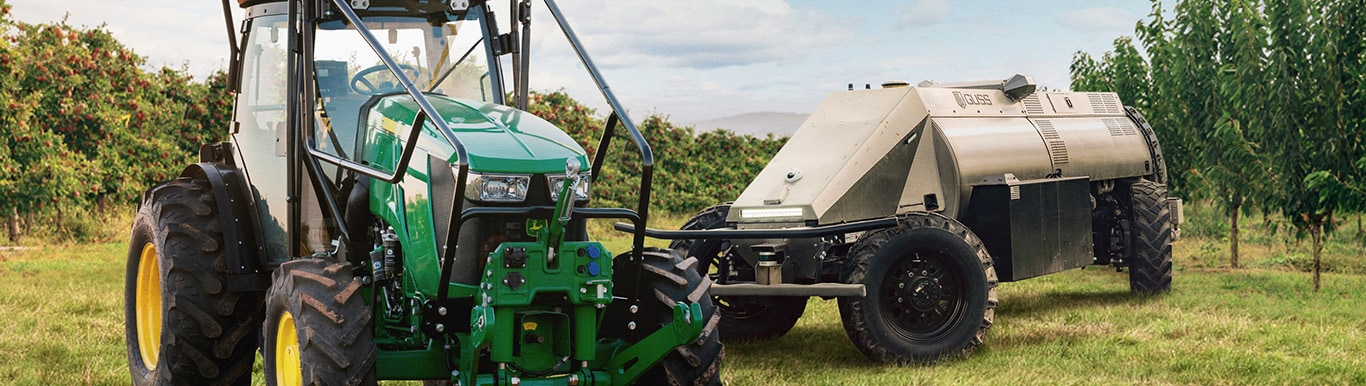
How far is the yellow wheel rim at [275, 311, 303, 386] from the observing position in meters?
5.54

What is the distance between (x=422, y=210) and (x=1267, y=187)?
11223 mm

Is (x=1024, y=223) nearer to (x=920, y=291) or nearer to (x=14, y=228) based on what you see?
(x=920, y=291)

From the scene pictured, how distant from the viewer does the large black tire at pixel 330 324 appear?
16.8 ft

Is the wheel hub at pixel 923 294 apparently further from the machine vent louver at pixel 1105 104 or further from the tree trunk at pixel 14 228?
the tree trunk at pixel 14 228

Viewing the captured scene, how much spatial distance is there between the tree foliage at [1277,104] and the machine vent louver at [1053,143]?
9.36 ft

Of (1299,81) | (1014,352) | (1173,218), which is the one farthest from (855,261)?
(1299,81)

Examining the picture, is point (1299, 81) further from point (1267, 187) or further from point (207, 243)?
point (207, 243)

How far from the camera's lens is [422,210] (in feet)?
18.0

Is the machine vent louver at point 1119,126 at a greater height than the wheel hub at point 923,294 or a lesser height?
greater

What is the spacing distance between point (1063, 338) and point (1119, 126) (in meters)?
3.54

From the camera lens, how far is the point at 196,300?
22.1 ft

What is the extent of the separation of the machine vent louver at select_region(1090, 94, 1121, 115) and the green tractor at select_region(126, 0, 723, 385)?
24.4 feet

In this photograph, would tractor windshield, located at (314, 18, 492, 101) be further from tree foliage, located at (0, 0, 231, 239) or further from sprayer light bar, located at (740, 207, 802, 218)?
tree foliage, located at (0, 0, 231, 239)

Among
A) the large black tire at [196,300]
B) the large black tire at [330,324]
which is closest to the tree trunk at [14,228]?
the large black tire at [196,300]
